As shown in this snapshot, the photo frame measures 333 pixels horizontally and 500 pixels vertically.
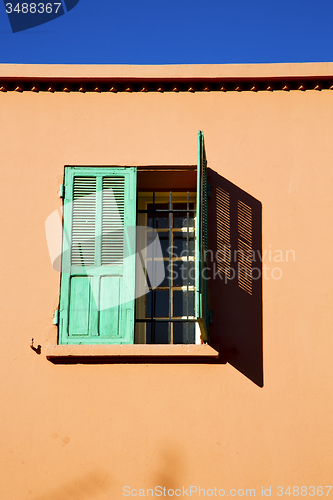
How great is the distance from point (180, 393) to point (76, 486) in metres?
1.10

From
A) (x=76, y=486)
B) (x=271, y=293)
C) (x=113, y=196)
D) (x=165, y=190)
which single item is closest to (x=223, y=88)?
(x=165, y=190)

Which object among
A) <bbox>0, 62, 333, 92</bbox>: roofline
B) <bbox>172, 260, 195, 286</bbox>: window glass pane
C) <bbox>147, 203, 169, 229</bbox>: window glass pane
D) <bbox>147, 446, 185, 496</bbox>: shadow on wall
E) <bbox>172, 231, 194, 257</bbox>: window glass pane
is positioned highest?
<bbox>0, 62, 333, 92</bbox>: roofline

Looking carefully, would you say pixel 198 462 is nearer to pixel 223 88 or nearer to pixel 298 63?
pixel 223 88

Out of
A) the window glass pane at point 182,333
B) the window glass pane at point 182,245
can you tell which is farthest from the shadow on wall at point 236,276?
the window glass pane at point 182,333

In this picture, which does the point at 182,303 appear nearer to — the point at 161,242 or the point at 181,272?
the point at 181,272

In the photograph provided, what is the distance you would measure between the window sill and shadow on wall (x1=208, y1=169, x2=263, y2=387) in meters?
0.20

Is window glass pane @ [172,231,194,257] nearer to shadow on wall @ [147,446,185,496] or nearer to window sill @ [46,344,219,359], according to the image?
window sill @ [46,344,219,359]

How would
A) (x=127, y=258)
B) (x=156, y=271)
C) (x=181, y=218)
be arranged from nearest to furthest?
(x=127, y=258) < (x=156, y=271) < (x=181, y=218)

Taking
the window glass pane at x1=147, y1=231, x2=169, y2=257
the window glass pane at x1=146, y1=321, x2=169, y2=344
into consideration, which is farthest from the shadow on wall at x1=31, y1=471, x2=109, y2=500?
the window glass pane at x1=147, y1=231, x2=169, y2=257

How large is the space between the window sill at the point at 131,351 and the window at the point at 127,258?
0.30 ft

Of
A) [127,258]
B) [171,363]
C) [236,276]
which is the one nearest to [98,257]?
[127,258]

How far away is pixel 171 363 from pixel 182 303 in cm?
80

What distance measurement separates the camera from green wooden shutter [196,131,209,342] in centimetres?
386

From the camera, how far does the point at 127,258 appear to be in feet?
15.1
